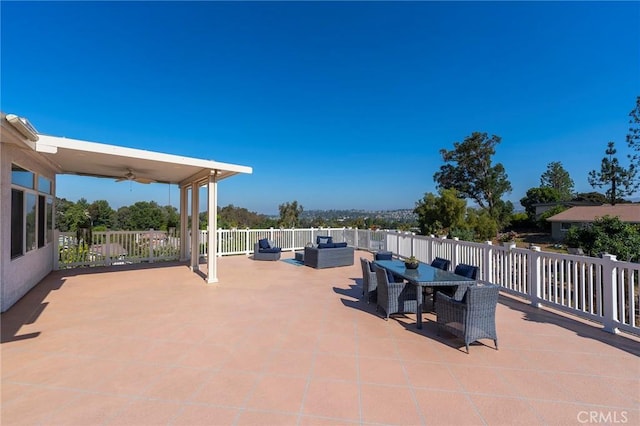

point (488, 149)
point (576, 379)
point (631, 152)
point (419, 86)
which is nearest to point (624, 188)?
point (631, 152)

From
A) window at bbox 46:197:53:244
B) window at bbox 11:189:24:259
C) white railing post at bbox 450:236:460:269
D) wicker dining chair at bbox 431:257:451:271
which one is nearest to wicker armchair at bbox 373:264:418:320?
wicker dining chair at bbox 431:257:451:271

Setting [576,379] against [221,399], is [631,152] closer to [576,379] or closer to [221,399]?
[576,379]

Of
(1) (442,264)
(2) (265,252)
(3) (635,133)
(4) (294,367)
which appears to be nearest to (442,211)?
(2) (265,252)

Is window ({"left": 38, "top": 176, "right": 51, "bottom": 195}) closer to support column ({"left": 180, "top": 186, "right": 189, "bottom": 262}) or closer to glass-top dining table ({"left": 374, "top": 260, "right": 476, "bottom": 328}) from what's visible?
support column ({"left": 180, "top": 186, "right": 189, "bottom": 262})

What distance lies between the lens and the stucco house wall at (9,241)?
13.7 feet

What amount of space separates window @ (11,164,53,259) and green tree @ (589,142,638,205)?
39374mm

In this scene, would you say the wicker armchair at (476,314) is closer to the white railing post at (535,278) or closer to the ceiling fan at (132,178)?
the white railing post at (535,278)

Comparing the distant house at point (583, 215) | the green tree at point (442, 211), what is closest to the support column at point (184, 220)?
the green tree at point (442, 211)

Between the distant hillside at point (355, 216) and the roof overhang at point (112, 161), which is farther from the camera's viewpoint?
the distant hillside at point (355, 216)

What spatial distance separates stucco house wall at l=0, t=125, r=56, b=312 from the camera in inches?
164

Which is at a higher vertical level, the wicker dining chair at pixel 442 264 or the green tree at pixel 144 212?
the green tree at pixel 144 212

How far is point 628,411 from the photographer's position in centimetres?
209

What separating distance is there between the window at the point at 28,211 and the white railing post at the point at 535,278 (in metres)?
8.57

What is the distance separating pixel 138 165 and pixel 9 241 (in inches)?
96.5
